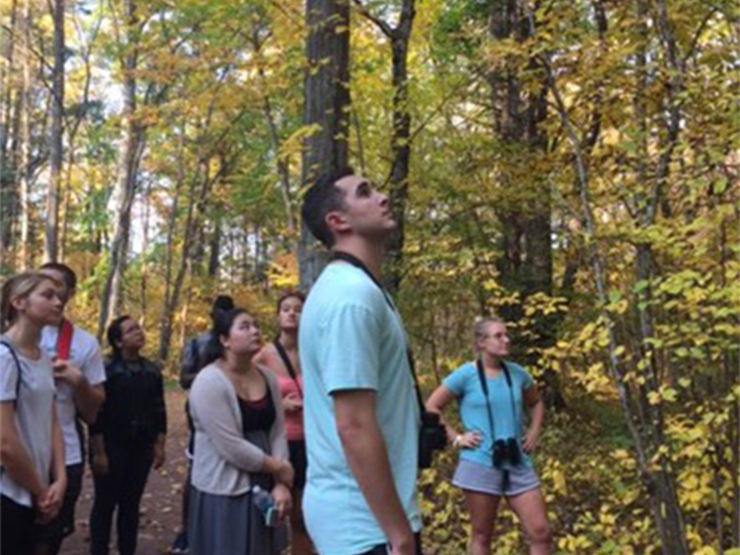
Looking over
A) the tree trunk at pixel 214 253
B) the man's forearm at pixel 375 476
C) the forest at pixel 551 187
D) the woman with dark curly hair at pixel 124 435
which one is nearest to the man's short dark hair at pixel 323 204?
the man's forearm at pixel 375 476

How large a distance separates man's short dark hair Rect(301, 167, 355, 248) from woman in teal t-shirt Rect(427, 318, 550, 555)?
2.43m

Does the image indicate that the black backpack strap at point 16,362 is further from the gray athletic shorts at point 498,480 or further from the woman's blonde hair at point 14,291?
the gray athletic shorts at point 498,480

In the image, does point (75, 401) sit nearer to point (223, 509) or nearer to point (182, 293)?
point (223, 509)

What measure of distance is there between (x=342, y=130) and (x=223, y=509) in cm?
362

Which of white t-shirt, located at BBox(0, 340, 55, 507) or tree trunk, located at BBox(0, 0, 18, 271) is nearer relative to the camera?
white t-shirt, located at BBox(0, 340, 55, 507)

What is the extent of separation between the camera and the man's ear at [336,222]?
7.25ft

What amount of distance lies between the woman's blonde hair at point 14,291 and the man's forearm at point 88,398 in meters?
0.67

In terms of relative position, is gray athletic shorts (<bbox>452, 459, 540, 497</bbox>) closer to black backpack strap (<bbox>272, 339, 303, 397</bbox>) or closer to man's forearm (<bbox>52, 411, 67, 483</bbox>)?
black backpack strap (<bbox>272, 339, 303, 397</bbox>)

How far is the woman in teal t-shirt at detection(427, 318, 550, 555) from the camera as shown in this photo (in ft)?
14.7

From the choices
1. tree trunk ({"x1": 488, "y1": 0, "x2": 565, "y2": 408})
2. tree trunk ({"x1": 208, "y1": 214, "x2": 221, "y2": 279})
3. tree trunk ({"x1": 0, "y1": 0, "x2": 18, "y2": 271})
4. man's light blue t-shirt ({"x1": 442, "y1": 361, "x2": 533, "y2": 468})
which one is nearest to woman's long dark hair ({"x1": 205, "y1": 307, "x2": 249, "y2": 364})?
man's light blue t-shirt ({"x1": 442, "y1": 361, "x2": 533, "y2": 468})

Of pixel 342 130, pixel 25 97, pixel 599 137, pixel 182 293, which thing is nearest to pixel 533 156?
pixel 599 137

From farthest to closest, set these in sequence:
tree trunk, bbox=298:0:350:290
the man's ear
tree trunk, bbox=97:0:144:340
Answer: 1. tree trunk, bbox=97:0:144:340
2. tree trunk, bbox=298:0:350:290
3. the man's ear

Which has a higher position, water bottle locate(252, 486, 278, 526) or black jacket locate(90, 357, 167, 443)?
black jacket locate(90, 357, 167, 443)

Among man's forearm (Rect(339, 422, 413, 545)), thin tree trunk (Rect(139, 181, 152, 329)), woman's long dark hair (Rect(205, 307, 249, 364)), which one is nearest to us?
man's forearm (Rect(339, 422, 413, 545))
